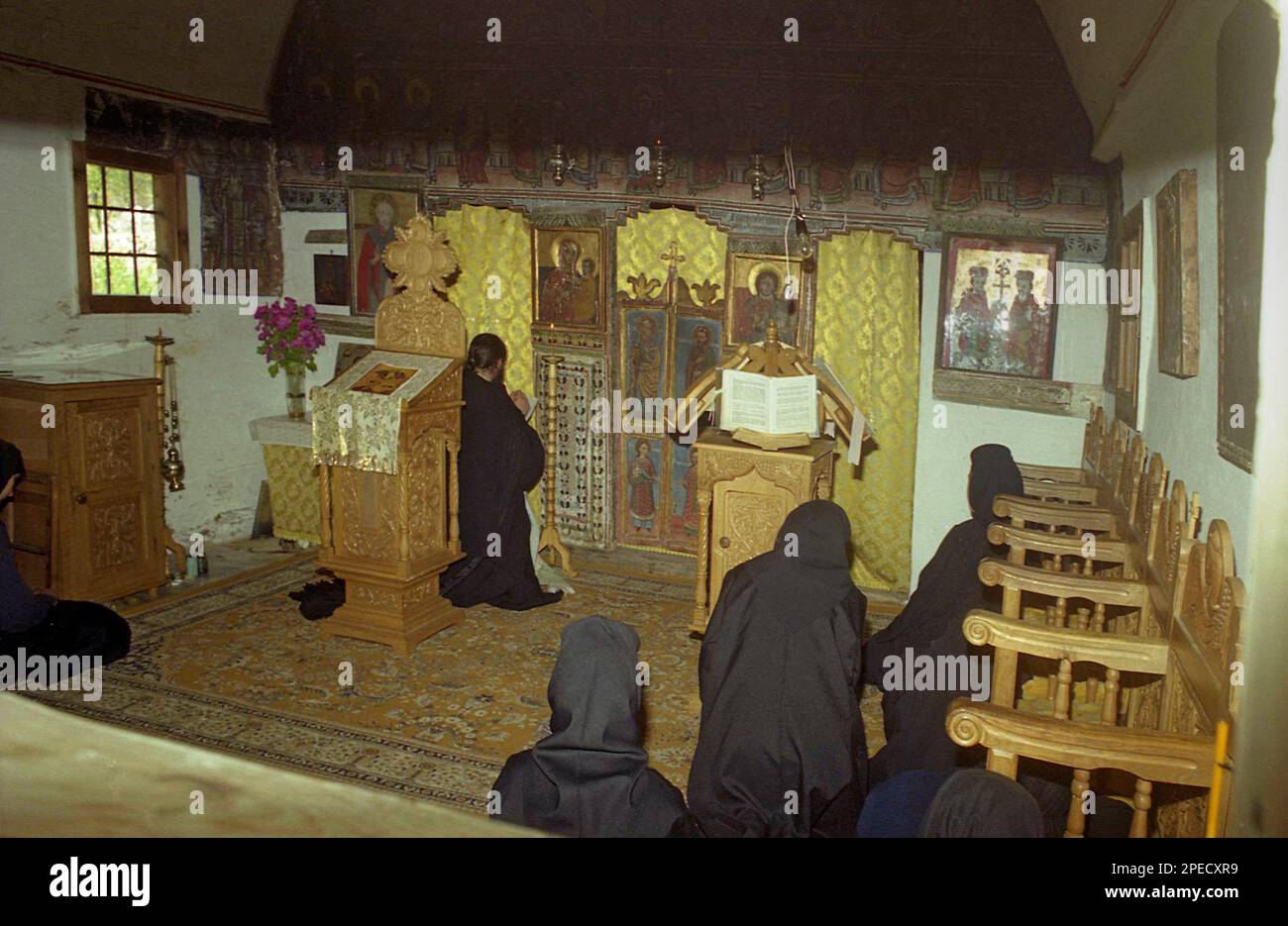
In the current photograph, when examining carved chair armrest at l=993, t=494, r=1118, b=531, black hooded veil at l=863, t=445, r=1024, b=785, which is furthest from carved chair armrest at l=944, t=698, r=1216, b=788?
carved chair armrest at l=993, t=494, r=1118, b=531

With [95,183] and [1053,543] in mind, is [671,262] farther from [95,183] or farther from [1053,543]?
[1053,543]

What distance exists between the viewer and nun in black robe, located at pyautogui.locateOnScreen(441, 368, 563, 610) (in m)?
7.28

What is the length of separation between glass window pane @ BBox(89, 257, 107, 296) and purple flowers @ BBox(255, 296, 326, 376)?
51.4 inches

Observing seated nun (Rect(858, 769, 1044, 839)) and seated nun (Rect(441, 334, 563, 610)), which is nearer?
seated nun (Rect(858, 769, 1044, 839))

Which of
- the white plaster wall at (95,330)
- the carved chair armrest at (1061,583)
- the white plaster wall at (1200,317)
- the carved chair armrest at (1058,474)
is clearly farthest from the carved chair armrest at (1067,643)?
the white plaster wall at (95,330)

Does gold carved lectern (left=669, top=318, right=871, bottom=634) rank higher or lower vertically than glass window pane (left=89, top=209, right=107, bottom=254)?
lower

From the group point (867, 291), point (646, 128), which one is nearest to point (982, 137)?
point (867, 291)

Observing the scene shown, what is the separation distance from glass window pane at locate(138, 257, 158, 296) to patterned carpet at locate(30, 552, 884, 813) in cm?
248

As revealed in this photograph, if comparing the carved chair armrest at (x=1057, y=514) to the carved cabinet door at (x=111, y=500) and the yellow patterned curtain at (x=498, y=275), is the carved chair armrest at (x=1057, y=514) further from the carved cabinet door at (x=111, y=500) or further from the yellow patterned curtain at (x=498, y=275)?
the carved cabinet door at (x=111, y=500)

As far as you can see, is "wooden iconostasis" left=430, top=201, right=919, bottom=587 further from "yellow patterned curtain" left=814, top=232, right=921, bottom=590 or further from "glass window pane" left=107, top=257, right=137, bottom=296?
"glass window pane" left=107, top=257, right=137, bottom=296

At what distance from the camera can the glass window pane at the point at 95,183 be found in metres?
7.37

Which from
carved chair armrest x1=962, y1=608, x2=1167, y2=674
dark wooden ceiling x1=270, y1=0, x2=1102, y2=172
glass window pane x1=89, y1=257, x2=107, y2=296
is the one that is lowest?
carved chair armrest x1=962, y1=608, x2=1167, y2=674

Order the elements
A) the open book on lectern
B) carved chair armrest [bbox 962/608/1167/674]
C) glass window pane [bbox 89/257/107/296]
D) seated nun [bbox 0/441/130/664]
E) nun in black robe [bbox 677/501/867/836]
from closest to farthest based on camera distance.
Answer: carved chair armrest [bbox 962/608/1167/674]
nun in black robe [bbox 677/501/867/836]
seated nun [bbox 0/441/130/664]
the open book on lectern
glass window pane [bbox 89/257/107/296]

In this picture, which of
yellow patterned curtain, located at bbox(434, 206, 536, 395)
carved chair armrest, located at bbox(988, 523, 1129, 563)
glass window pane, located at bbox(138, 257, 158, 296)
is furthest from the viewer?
yellow patterned curtain, located at bbox(434, 206, 536, 395)
